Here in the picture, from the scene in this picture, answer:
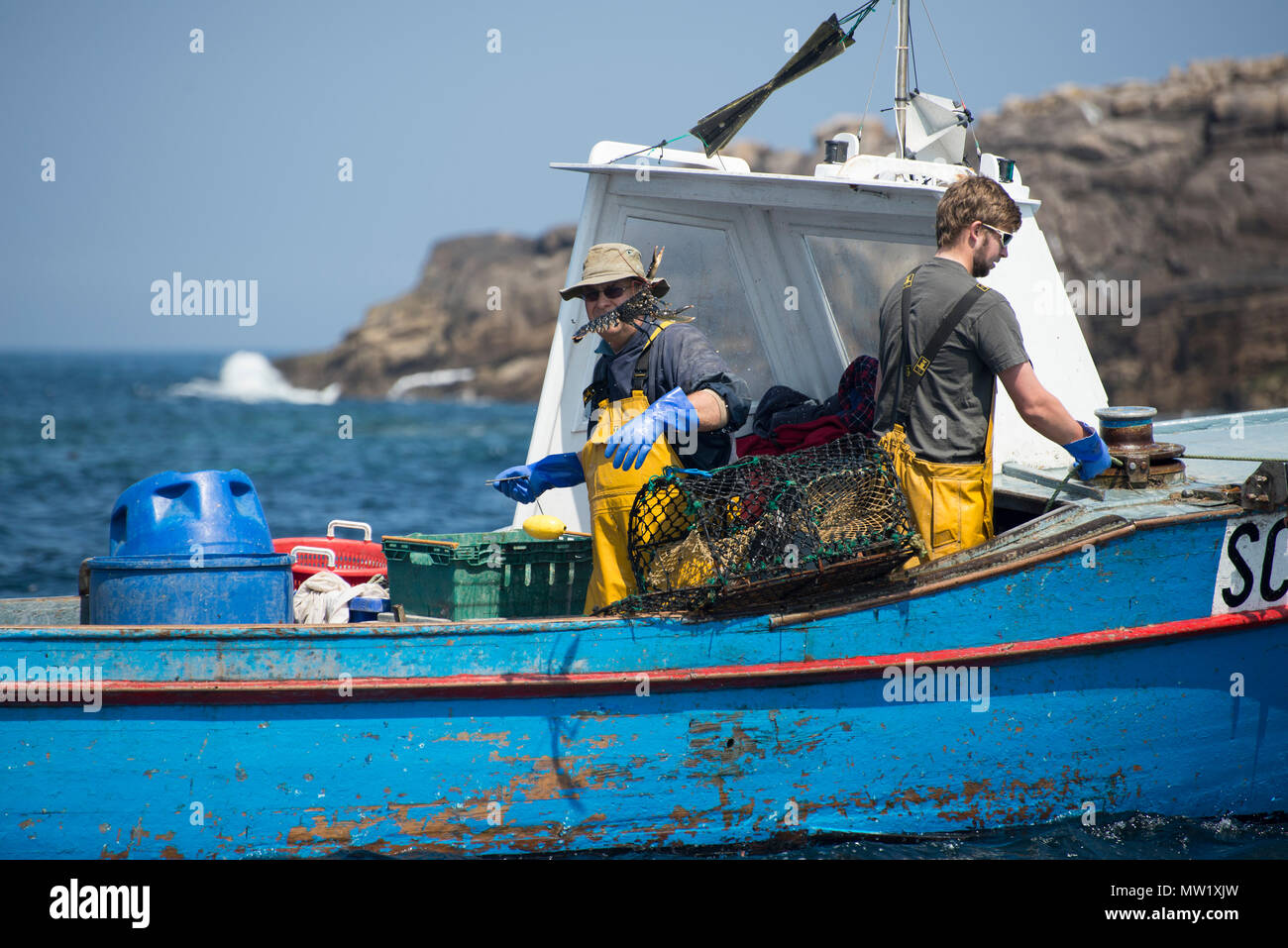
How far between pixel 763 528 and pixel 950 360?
3.07ft

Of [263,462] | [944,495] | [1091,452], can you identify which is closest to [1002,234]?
[1091,452]

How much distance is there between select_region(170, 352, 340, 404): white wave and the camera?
70037 millimetres

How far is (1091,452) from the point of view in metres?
4.37

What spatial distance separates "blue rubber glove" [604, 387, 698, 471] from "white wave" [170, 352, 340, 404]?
63.5 meters

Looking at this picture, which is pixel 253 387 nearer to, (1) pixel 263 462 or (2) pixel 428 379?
(2) pixel 428 379

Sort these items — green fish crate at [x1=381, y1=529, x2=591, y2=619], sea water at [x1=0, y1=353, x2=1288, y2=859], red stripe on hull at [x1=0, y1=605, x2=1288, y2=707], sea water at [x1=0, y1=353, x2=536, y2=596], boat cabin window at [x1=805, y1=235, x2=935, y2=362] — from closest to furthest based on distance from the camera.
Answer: red stripe on hull at [x1=0, y1=605, x2=1288, y2=707] < sea water at [x1=0, y1=353, x2=1288, y2=859] < green fish crate at [x1=381, y1=529, x2=591, y2=619] < boat cabin window at [x1=805, y1=235, x2=935, y2=362] < sea water at [x1=0, y1=353, x2=536, y2=596]

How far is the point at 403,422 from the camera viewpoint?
144ft

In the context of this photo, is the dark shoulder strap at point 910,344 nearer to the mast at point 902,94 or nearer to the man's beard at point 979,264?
the man's beard at point 979,264

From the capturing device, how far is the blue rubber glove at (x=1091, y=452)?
14.2 feet

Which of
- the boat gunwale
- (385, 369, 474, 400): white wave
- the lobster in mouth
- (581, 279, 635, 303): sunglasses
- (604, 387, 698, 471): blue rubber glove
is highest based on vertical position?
(385, 369, 474, 400): white wave

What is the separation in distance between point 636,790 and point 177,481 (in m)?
2.22

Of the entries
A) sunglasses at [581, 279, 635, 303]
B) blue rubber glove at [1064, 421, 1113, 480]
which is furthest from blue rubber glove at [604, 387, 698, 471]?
blue rubber glove at [1064, 421, 1113, 480]

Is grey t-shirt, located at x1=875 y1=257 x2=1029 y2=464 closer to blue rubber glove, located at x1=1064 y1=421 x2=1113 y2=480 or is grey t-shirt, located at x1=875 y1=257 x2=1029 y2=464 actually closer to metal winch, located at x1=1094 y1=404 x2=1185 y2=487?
blue rubber glove, located at x1=1064 y1=421 x2=1113 y2=480

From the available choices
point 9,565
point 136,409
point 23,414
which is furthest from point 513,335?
point 9,565
